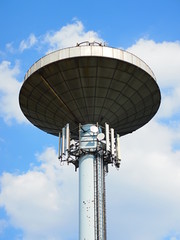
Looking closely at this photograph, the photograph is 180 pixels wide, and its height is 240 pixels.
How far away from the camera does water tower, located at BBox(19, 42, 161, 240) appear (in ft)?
95.0

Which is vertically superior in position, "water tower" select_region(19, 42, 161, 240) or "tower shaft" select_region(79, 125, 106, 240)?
"water tower" select_region(19, 42, 161, 240)

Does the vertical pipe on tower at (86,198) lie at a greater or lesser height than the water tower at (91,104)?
lesser

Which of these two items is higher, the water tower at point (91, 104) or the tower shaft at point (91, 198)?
the water tower at point (91, 104)

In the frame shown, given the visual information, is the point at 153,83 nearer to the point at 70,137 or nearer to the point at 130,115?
Answer: the point at 130,115

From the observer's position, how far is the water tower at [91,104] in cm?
2897

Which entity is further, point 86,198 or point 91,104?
point 91,104

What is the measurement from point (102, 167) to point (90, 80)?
21.8 feet

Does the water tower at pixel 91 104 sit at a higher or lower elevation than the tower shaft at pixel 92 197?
higher

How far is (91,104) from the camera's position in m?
32.0

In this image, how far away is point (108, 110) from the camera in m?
32.6

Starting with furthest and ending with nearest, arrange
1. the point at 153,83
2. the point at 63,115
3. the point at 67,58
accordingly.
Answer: the point at 63,115 < the point at 153,83 < the point at 67,58

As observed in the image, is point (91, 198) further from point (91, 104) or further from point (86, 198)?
point (91, 104)

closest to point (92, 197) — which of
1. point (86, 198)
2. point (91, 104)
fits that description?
point (86, 198)

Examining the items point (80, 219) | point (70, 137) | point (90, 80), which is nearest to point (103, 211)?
point (80, 219)
